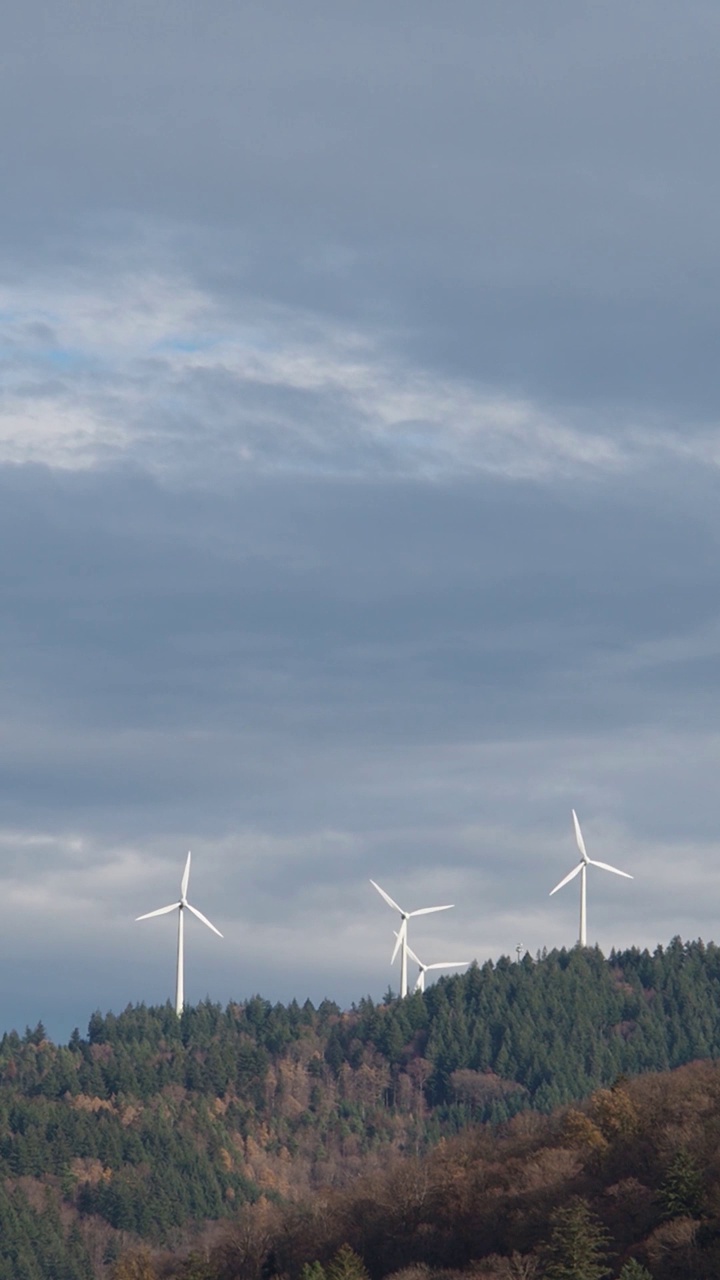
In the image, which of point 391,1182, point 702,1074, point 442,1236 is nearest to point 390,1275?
point 442,1236

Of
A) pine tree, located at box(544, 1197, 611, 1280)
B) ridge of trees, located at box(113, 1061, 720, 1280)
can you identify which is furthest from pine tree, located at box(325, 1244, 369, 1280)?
pine tree, located at box(544, 1197, 611, 1280)

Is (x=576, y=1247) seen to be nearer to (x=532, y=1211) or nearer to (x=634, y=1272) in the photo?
(x=634, y=1272)

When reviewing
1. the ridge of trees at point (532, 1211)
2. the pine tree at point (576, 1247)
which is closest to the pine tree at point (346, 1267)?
the ridge of trees at point (532, 1211)

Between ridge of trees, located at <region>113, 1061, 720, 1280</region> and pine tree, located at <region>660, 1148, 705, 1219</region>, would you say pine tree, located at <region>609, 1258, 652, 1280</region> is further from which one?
pine tree, located at <region>660, 1148, 705, 1219</region>

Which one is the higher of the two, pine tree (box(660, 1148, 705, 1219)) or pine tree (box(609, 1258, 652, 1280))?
pine tree (box(660, 1148, 705, 1219))

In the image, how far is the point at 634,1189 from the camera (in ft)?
459

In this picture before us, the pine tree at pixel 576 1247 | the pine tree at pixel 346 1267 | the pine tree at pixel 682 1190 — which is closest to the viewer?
the pine tree at pixel 576 1247

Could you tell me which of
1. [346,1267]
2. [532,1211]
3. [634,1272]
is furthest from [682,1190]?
[346,1267]

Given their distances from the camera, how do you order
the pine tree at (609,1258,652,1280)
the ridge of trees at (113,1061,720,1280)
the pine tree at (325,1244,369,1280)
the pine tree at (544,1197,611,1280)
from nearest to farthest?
the pine tree at (609,1258,652,1280) < the pine tree at (544,1197,611,1280) < the ridge of trees at (113,1061,720,1280) < the pine tree at (325,1244,369,1280)

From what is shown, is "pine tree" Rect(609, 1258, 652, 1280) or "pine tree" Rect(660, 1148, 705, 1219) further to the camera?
"pine tree" Rect(660, 1148, 705, 1219)

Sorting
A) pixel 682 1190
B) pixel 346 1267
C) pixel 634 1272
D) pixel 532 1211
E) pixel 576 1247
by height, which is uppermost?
pixel 682 1190

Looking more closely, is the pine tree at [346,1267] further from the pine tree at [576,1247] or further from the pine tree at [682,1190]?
the pine tree at [682,1190]

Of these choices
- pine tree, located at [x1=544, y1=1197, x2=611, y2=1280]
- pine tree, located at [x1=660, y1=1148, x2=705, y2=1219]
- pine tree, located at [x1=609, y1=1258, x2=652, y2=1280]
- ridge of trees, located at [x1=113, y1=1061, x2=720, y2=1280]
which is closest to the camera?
pine tree, located at [x1=609, y1=1258, x2=652, y2=1280]

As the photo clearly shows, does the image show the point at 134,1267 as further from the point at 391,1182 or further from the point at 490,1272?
the point at 490,1272
